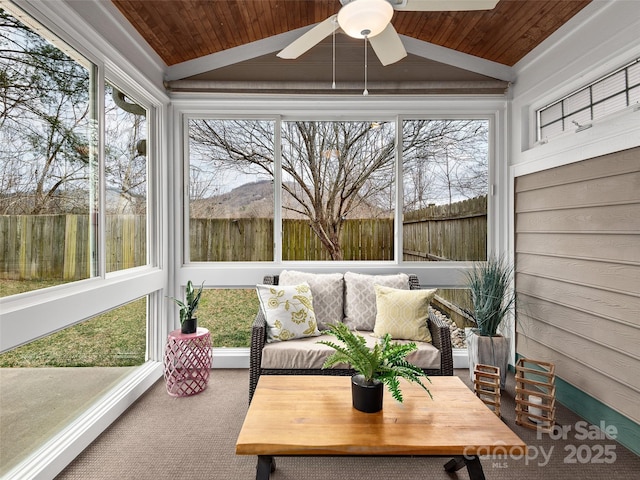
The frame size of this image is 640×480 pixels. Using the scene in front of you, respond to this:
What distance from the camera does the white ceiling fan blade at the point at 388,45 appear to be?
194cm

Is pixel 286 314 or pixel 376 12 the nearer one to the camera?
pixel 376 12

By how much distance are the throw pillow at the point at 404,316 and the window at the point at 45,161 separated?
2.01m

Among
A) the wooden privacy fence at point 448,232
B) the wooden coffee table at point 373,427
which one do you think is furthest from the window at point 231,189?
the wooden coffee table at point 373,427

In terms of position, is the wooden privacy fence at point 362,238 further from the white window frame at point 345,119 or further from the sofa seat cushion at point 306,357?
the sofa seat cushion at point 306,357

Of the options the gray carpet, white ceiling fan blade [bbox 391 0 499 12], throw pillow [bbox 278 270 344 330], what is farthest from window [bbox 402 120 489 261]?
white ceiling fan blade [bbox 391 0 499 12]

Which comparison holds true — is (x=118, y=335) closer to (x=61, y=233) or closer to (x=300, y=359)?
(x=61, y=233)

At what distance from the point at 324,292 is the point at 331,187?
1.04 metres

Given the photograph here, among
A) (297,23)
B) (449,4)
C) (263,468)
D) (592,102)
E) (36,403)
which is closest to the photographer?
(263,468)

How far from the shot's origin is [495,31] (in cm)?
285

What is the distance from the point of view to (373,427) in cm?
148

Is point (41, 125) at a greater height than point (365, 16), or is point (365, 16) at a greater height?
point (365, 16)

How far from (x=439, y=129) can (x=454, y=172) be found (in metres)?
0.44

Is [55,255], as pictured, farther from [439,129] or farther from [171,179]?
[439,129]

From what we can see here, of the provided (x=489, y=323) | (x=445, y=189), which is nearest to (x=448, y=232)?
(x=445, y=189)
